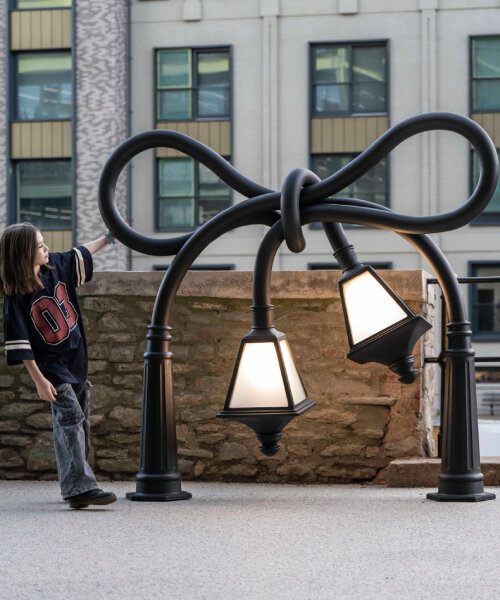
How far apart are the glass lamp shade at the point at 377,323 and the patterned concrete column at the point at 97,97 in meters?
16.2

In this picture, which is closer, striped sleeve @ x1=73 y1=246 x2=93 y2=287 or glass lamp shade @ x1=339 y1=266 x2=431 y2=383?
glass lamp shade @ x1=339 y1=266 x2=431 y2=383

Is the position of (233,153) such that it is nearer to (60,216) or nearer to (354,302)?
(60,216)

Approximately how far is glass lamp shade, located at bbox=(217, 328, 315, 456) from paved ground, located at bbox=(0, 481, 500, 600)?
0.48 meters

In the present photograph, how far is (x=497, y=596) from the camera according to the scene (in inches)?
125

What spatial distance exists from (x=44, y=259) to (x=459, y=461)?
2.52 m

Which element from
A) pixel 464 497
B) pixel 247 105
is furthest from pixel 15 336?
pixel 247 105

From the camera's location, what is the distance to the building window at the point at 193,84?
826 inches

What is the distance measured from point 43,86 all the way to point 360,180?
299 inches

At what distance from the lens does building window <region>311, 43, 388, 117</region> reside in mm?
20609

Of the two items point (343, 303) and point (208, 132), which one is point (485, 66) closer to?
point (208, 132)

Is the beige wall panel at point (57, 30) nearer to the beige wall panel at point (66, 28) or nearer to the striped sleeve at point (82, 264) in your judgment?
the beige wall panel at point (66, 28)

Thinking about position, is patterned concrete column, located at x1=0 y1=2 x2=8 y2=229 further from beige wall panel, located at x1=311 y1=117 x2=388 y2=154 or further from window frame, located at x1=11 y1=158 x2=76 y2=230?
beige wall panel, located at x1=311 y1=117 x2=388 y2=154

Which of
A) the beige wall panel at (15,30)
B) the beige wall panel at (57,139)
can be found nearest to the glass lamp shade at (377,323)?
the beige wall panel at (57,139)

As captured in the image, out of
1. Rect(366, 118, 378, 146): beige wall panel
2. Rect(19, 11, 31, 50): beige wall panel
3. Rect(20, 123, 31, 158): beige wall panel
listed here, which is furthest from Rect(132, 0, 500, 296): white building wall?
Rect(20, 123, 31, 158): beige wall panel
